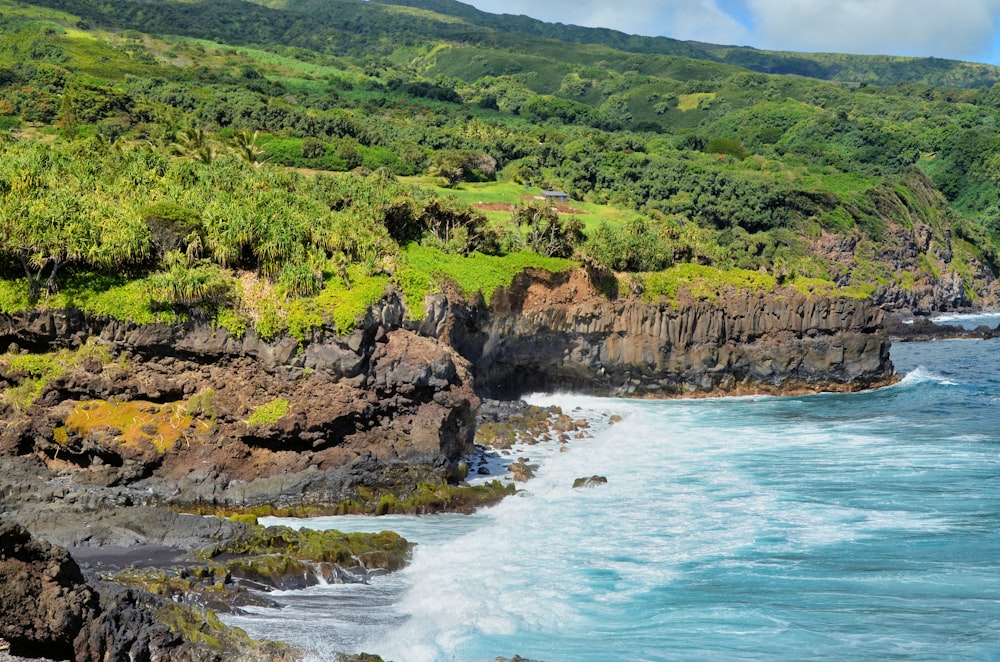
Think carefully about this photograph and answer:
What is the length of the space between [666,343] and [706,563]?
2661cm

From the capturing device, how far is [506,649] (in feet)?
56.4

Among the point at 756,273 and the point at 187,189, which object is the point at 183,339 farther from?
the point at 756,273

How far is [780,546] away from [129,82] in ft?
286

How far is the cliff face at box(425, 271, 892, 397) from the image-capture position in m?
43.9

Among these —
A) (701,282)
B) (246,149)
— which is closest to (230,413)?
(701,282)

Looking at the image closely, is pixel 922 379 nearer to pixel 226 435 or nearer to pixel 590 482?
pixel 590 482

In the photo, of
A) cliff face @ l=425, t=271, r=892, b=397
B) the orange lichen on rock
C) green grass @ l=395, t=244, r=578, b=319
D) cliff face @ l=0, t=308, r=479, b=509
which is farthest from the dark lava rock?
cliff face @ l=425, t=271, r=892, b=397

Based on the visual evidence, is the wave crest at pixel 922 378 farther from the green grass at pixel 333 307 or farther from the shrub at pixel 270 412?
the shrub at pixel 270 412

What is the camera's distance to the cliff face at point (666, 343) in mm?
43875

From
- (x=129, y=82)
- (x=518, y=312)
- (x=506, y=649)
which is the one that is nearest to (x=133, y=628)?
(x=506, y=649)

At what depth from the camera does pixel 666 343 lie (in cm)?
4781

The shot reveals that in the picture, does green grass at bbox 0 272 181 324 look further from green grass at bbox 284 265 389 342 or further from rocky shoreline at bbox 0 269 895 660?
green grass at bbox 284 265 389 342

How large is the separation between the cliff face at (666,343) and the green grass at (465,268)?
2.23 feet

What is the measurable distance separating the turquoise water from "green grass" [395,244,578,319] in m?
8.11
